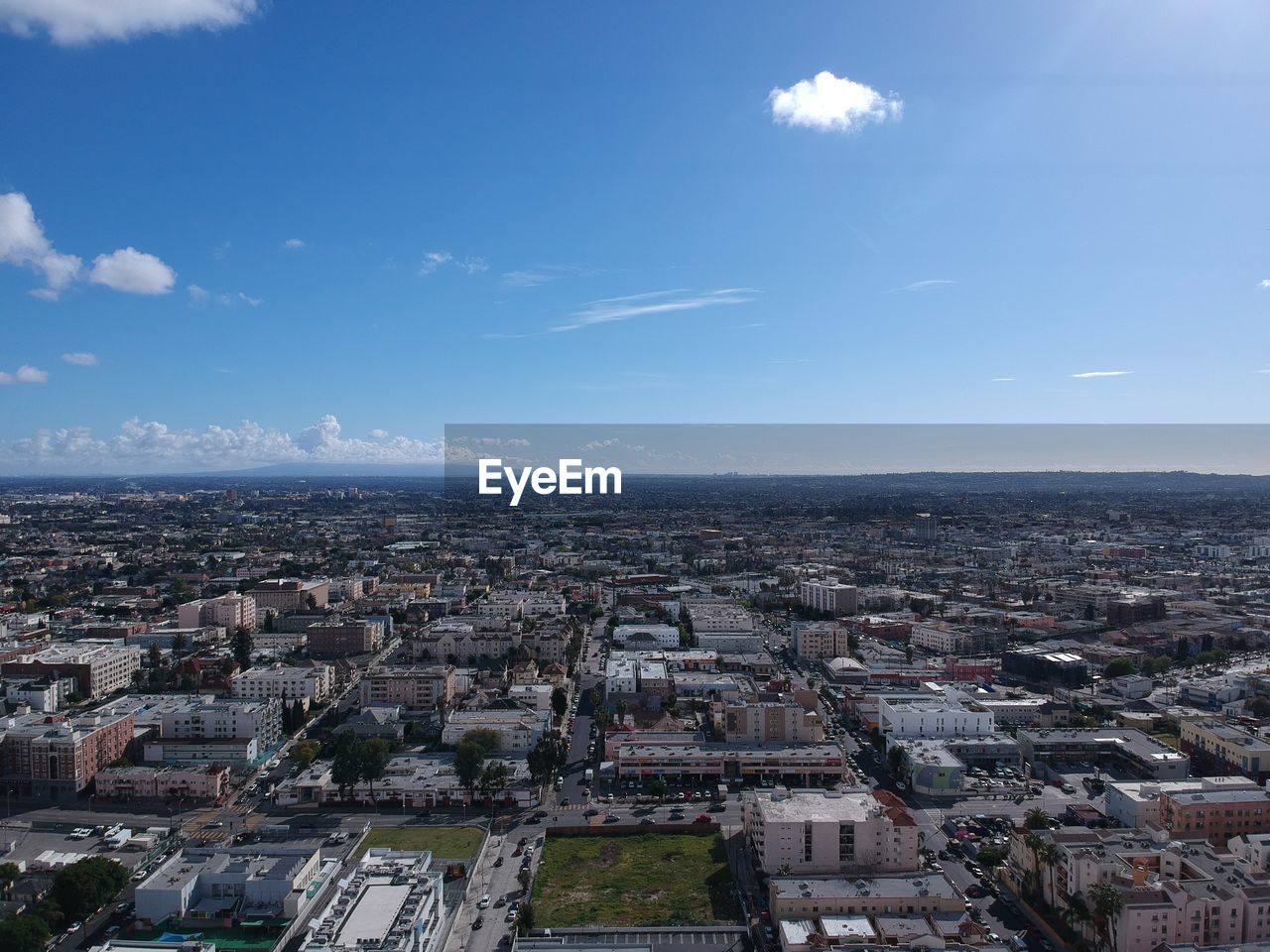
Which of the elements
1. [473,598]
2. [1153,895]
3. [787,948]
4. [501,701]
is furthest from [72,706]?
[1153,895]

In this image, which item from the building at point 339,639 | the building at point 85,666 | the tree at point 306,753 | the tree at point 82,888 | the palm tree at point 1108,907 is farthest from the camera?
the building at point 339,639

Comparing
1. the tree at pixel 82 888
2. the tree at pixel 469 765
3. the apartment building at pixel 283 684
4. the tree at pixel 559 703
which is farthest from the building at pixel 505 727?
the tree at pixel 82 888

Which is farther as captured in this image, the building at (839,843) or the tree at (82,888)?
the building at (839,843)

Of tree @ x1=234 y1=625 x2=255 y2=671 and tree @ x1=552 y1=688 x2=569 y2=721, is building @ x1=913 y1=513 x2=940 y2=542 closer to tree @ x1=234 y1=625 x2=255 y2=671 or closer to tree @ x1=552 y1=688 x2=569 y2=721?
tree @ x1=552 y1=688 x2=569 y2=721

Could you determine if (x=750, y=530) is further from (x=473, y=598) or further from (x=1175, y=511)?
(x=1175, y=511)

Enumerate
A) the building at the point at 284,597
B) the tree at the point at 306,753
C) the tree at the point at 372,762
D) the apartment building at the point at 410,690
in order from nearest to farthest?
the tree at the point at 372,762 < the tree at the point at 306,753 < the apartment building at the point at 410,690 < the building at the point at 284,597

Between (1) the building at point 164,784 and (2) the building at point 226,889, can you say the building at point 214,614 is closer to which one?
(1) the building at point 164,784

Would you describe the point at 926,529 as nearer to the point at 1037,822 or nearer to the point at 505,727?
the point at 505,727

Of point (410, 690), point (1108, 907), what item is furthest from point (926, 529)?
point (1108, 907)

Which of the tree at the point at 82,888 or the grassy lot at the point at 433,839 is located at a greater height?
the tree at the point at 82,888
